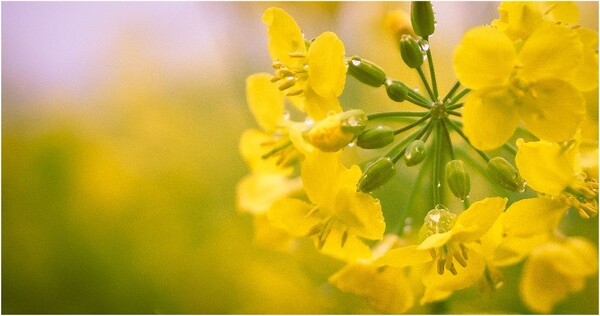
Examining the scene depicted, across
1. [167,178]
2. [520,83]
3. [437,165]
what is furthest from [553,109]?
[167,178]

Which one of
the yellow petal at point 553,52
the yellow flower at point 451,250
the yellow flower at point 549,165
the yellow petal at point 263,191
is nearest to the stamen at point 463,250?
the yellow flower at point 451,250

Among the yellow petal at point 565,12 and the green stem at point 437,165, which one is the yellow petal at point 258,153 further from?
the yellow petal at point 565,12

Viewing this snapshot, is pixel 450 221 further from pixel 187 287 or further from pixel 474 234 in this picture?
pixel 187 287

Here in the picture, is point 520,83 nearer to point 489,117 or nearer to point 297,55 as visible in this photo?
point 489,117

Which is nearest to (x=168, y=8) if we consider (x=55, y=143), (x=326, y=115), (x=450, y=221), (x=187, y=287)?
(x=55, y=143)

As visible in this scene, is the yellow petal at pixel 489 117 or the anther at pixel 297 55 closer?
the yellow petal at pixel 489 117
